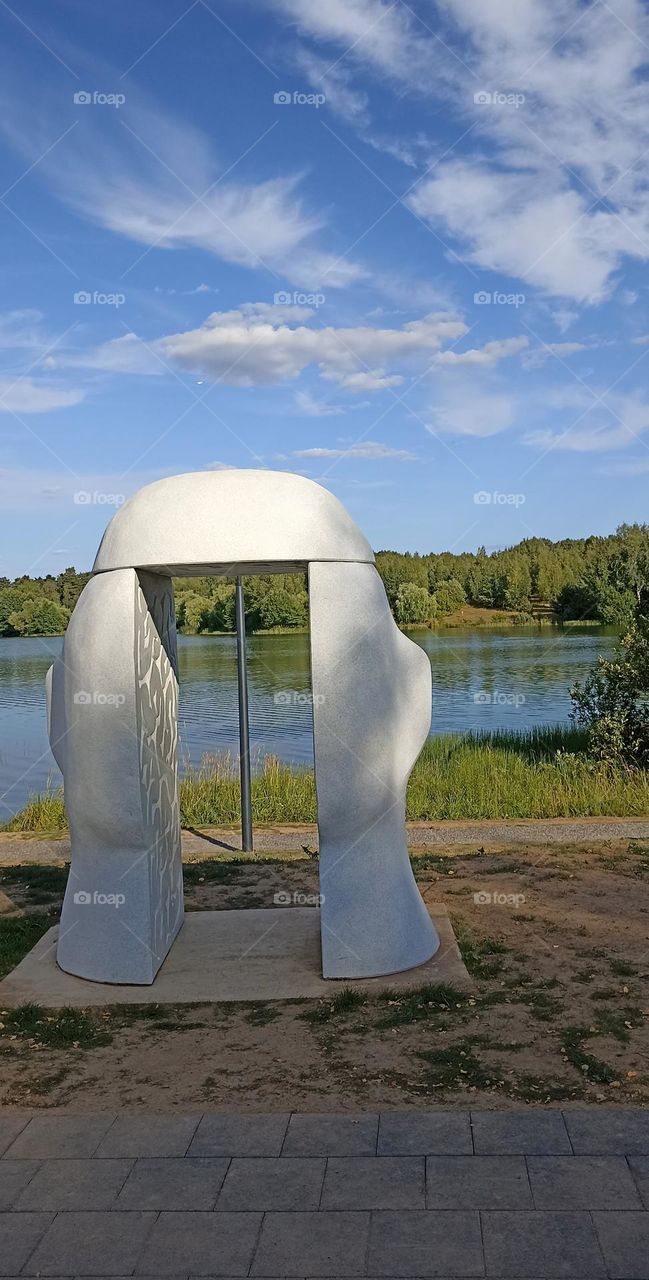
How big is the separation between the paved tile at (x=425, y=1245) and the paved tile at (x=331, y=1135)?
50 centimetres

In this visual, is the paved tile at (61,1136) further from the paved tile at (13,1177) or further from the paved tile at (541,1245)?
the paved tile at (541,1245)

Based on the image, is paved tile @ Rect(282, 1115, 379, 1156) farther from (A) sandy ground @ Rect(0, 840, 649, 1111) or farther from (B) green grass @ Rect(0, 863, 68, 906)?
(B) green grass @ Rect(0, 863, 68, 906)

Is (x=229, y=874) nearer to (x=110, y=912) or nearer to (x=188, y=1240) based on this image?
(x=110, y=912)

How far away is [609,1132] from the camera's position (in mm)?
4316

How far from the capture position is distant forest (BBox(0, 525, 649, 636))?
25.8 meters

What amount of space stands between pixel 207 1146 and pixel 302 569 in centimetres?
341

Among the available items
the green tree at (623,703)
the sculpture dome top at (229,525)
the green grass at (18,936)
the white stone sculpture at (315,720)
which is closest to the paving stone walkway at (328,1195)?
the white stone sculpture at (315,720)

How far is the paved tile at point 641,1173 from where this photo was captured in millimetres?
3787

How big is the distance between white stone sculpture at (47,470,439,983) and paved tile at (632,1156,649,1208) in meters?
2.31

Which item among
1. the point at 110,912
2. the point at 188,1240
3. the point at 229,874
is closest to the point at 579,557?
the point at 229,874

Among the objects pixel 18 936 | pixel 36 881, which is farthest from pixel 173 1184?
pixel 36 881

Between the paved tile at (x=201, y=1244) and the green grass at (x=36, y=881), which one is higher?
the paved tile at (x=201, y=1244)

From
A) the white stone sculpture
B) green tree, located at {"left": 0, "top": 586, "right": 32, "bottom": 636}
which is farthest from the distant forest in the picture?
the white stone sculpture

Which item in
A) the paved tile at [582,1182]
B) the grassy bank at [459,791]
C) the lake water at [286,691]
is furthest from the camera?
the lake water at [286,691]
